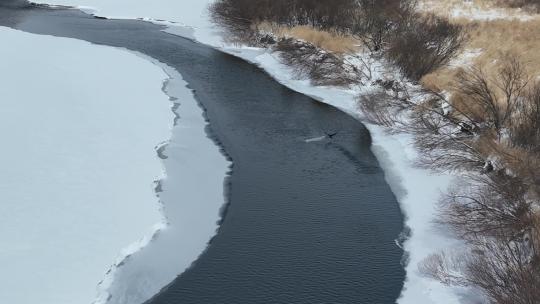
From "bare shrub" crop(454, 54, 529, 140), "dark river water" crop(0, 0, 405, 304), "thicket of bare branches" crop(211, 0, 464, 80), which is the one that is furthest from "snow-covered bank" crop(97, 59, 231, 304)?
"thicket of bare branches" crop(211, 0, 464, 80)

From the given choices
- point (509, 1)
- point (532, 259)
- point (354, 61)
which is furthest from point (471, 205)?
point (509, 1)

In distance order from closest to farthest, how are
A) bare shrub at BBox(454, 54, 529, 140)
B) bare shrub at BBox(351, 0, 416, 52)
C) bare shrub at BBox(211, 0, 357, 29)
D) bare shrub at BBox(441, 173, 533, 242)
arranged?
bare shrub at BBox(441, 173, 533, 242) → bare shrub at BBox(454, 54, 529, 140) → bare shrub at BBox(351, 0, 416, 52) → bare shrub at BBox(211, 0, 357, 29)

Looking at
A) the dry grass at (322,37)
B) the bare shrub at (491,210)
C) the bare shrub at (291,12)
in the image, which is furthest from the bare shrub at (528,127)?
the bare shrub at (291,12)

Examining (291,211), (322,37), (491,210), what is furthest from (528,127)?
(322,37)

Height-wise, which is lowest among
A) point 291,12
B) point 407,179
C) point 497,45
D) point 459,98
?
point 407,179

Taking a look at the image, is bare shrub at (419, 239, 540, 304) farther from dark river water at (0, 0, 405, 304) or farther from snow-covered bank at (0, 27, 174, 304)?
snow-covered bank at (0, 27, 174, 304)

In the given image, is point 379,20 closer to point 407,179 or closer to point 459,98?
point 459,98
